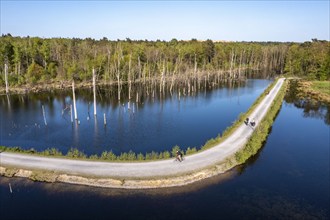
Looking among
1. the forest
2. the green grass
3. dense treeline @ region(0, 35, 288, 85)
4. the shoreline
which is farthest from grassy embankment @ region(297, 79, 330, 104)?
the shoreline

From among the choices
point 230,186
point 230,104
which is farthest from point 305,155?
point 230,104

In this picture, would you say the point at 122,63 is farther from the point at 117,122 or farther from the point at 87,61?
the point at 117,122

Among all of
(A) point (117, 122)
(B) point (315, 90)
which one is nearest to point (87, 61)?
(A) point (117, 122)

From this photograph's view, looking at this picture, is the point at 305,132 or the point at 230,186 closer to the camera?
the point at 230,186

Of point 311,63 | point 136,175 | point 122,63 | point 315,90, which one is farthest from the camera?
point 311,63

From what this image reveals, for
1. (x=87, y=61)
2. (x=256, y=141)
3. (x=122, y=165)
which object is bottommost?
(x=122, y=165)

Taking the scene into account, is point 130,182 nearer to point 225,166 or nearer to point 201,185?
point 201,185

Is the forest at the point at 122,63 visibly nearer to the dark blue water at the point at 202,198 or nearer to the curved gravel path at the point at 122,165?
the curved gravel path at the point at 122,165
